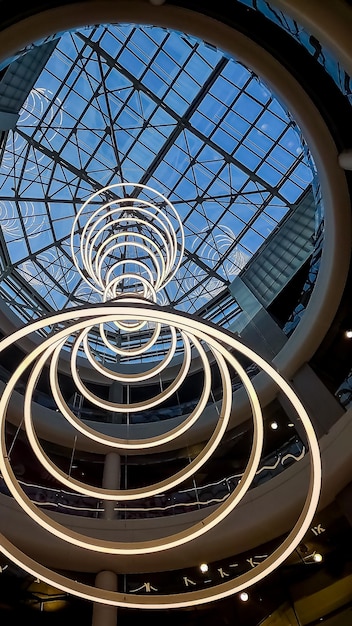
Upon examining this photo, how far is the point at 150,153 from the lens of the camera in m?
23.6

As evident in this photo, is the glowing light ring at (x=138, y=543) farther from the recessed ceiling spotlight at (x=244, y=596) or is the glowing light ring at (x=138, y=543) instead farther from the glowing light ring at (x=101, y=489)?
the recessed ceiling spotlight at (x=244, y=596)

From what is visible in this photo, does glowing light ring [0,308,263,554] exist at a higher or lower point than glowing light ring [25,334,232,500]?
lower

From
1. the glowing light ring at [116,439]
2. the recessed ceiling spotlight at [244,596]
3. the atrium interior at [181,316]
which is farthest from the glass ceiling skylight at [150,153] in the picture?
the glowing light ring at [116,439]

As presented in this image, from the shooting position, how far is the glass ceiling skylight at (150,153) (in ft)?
68.6

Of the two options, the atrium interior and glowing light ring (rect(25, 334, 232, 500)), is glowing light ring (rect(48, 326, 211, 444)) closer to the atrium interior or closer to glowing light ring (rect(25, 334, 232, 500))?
the atrium interior

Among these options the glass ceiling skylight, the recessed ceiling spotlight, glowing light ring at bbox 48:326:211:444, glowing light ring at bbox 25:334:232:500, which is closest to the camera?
glowing light ring at bbox 25:334:232:500

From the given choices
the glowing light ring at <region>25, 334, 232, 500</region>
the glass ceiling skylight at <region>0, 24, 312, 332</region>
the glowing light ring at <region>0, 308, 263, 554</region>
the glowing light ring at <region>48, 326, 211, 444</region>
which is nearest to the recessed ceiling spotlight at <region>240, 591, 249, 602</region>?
the glowing light ring at <region>48, 326, 211, 444</region>

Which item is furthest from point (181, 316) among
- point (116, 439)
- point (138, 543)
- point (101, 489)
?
point (116, 439)

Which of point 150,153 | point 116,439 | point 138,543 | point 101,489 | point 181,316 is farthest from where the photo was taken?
point 150,153

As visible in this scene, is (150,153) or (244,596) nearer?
(244,596)

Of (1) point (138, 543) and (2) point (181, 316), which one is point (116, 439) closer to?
(1) point (138, 543)

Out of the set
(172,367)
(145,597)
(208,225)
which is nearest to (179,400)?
(172,367)

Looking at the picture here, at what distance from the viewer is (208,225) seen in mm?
25516

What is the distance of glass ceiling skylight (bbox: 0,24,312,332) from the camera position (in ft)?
68.6
